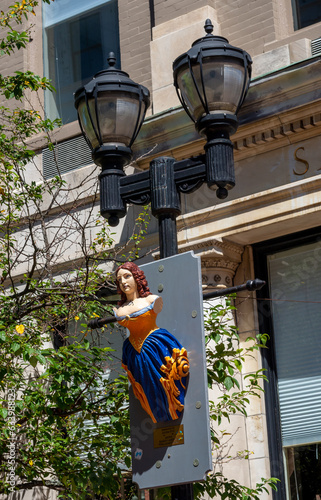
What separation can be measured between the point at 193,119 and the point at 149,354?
6.82 feet

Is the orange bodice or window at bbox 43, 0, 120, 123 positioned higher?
window at bbox 43, 0, 120, 123

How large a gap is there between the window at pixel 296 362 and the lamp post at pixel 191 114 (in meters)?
4.03

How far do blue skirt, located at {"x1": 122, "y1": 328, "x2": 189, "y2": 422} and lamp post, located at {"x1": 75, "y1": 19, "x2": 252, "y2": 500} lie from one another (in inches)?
31.7

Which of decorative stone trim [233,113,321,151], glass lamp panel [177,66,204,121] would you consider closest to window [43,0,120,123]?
decorative stone trim [233,113,321,151]

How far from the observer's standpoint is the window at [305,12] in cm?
1192

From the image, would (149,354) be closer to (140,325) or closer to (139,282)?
(140,325)

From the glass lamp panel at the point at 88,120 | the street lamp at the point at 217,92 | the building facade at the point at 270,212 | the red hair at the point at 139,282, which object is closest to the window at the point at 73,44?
the building facade at the point at 270,212

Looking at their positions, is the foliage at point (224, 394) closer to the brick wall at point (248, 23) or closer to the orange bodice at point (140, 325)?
the orange bodice at point (140, 325)

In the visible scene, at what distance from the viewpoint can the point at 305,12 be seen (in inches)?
475

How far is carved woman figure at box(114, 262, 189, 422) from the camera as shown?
5.84 m

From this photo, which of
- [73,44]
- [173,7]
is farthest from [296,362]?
[73,44]

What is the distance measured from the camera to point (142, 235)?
1219 centimetres

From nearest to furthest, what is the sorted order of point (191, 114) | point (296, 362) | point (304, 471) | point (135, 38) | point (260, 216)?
point (191, 114) → point (304, 471) → point (296, 362) → point (260, 216) → point (135, 38)

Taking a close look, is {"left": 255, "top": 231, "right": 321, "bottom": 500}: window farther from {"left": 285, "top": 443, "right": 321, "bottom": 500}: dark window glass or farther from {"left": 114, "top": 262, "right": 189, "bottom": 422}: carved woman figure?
{"left": 114, "top": 262, "right": 189, "bottom": 422}: carved woman figure
